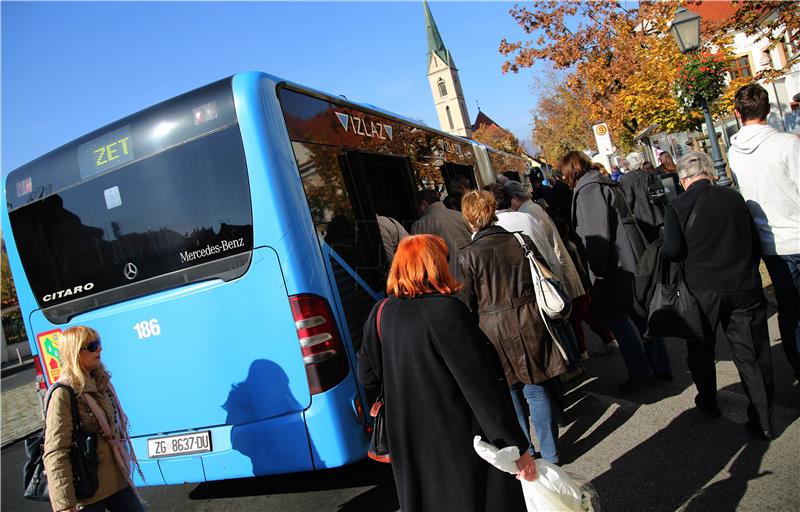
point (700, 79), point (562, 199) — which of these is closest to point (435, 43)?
point (700, 79)

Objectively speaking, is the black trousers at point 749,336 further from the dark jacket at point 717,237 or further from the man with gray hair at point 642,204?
the man with gray hair at point 642,204

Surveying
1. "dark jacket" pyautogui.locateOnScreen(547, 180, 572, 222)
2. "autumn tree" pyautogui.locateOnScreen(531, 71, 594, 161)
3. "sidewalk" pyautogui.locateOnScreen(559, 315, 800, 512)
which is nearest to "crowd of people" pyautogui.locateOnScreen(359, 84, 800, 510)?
"sidewalk" pyautogui.locateOnScreen(559, 315, 800, 512)

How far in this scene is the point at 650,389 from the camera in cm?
509

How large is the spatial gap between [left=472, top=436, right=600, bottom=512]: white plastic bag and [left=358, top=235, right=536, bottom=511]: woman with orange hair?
52 millimetres

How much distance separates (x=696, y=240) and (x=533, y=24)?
68.1 feet

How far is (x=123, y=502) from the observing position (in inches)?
134

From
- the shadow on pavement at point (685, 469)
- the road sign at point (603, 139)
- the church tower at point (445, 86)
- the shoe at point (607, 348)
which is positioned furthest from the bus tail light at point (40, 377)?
the church tower at point (445, 86)

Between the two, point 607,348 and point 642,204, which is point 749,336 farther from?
point 642,204

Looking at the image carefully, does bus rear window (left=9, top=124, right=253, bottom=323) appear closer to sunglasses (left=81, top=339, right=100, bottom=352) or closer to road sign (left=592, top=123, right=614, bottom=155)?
sunglasses (left=81, top=339, right=100, bottom=352)

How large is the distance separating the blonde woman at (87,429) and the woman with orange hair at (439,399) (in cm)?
171

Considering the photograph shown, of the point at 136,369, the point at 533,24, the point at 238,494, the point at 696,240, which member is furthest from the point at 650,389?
the point at 533,24

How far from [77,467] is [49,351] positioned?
75.8 inches

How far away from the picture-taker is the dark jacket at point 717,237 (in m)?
3.79

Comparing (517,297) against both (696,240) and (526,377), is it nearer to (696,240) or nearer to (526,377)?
(526,377)
